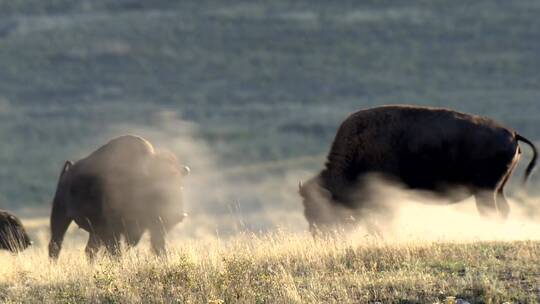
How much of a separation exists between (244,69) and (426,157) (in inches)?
2649

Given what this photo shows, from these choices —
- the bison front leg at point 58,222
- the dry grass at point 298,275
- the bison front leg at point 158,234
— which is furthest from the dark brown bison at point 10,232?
the dry grass at point 298,275

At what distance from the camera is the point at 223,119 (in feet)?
223

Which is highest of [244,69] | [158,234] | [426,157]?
[426,157]

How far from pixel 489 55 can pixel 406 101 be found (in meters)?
16.8

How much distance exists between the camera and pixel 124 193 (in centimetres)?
1925

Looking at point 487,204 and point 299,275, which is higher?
point 299,275

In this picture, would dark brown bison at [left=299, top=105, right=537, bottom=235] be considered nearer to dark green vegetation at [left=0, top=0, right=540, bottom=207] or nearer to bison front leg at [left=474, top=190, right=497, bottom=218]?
bison front leg at [left=474, top=190, right=497, bottom=218]

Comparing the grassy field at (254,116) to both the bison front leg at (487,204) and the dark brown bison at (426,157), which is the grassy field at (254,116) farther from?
the dark brown bison at (426,157)

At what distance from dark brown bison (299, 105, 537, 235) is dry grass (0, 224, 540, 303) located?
3.96 m

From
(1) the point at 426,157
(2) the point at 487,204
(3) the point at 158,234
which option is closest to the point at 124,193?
(3) the point at 158,234

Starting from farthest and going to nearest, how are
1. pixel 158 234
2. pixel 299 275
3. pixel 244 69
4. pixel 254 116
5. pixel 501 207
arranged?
pixel 244 69 → pixel 254 116 → pixel 158 234 → pixel 501 207 → pixel 299 275

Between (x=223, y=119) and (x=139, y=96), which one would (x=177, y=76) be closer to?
(x=139, y=96)

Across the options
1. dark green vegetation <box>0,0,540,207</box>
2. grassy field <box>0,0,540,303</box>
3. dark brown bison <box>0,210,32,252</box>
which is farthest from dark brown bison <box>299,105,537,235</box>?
dark green vegetation <box>0,0,540,207</box>

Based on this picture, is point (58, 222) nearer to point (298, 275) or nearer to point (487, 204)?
point (487, 204)
